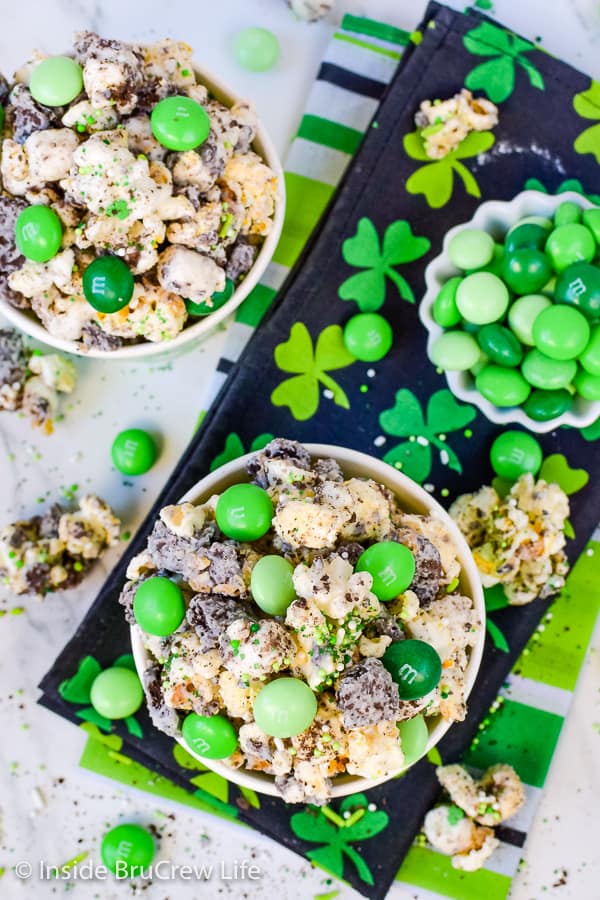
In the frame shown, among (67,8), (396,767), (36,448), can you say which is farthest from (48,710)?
(67,8)

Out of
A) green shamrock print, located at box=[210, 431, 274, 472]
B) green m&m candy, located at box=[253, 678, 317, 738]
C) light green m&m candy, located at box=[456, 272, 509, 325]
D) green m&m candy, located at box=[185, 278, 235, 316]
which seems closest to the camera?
green m&m candy, located at box=[253, 678, 317, 738]

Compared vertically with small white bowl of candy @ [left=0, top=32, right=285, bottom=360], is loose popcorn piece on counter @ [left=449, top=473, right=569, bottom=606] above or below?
below

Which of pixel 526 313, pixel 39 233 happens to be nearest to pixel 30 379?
pixel 39 233

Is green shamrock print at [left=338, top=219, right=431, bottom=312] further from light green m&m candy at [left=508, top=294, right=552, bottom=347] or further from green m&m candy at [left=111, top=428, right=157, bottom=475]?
green m&m candy at [left=111, top=428, right=157, bottom=475]

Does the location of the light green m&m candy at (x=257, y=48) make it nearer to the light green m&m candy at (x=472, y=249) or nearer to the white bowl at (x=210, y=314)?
the white bowl at (x=210, y=314)

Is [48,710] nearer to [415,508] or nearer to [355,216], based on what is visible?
[415,508]

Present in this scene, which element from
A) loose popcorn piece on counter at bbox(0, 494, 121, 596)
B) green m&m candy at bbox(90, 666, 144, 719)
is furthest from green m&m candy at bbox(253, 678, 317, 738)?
loose popcorn piece on counter at bbox(0, 494, 121, 596)
